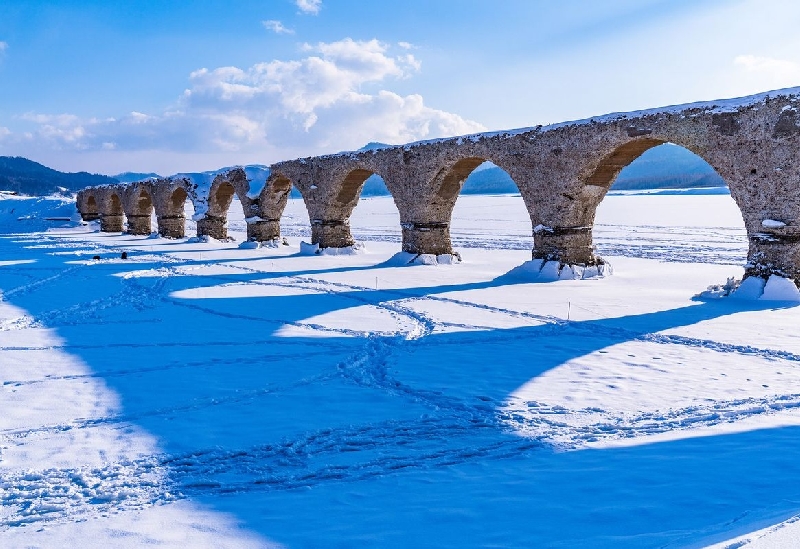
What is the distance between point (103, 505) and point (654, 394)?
10.4 feet

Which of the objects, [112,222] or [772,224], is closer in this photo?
[772,224]

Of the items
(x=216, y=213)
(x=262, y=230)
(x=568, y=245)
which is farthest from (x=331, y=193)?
(x=568, y=245)

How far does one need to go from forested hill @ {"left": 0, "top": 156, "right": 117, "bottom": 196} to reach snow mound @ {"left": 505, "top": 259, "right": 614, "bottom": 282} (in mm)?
91435

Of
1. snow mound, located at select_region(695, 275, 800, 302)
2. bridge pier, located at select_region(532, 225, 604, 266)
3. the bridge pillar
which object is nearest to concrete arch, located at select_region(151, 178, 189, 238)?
the bridge pillar

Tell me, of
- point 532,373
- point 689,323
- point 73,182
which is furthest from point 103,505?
point 73,182

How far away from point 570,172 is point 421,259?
370cm

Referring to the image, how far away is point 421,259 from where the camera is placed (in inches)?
496

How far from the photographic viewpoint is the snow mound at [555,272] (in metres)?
10.2

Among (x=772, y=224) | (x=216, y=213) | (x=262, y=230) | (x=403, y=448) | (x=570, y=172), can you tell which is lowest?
(x=403, y=448)

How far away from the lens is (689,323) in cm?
637

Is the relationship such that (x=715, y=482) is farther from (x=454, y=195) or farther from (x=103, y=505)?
(x=454, y=195)

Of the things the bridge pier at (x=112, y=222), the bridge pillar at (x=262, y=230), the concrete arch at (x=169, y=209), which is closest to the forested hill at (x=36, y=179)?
the bridge pier at (x=112, y=222)

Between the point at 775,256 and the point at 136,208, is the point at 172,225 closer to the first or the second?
the point at 136,208

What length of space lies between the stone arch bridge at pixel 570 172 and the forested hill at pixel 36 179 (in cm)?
8511
